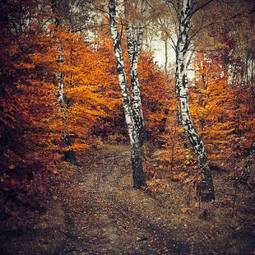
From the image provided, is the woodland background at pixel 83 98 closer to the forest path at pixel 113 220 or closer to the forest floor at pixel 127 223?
the forest floor at pixel 127 223

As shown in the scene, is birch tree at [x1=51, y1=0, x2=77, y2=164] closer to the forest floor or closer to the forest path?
the forest path

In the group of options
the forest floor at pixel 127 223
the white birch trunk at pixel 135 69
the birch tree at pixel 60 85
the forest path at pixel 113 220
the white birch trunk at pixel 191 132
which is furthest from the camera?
the white birch trunk at pixel 135 69

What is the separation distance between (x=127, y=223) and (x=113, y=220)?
58 cm

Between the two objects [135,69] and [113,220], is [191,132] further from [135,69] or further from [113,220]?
[135,69]

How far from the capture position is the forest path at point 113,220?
9.93 m

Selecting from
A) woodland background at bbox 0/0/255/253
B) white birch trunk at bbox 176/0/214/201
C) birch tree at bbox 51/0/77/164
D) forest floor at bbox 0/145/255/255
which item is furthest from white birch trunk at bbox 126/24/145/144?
forest floor at bbox 0/145/255/255

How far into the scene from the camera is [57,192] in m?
13.7

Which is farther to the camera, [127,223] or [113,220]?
[113,220]

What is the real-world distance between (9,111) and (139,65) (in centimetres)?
1640

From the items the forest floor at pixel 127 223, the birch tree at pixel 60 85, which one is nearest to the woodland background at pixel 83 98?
the birch tree at pixel 60 85

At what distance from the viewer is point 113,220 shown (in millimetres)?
11750

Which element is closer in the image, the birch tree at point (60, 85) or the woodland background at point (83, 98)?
the woodland background at point (83, 98)

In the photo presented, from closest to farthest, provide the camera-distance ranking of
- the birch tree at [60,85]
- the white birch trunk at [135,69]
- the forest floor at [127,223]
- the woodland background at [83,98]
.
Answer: the forest floor at [127,223], the woodland background at [83,98], the birch tree at [60,85], the white birch trunk at [135,69]

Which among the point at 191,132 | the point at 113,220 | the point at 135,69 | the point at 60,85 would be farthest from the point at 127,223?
the point at 135,69
